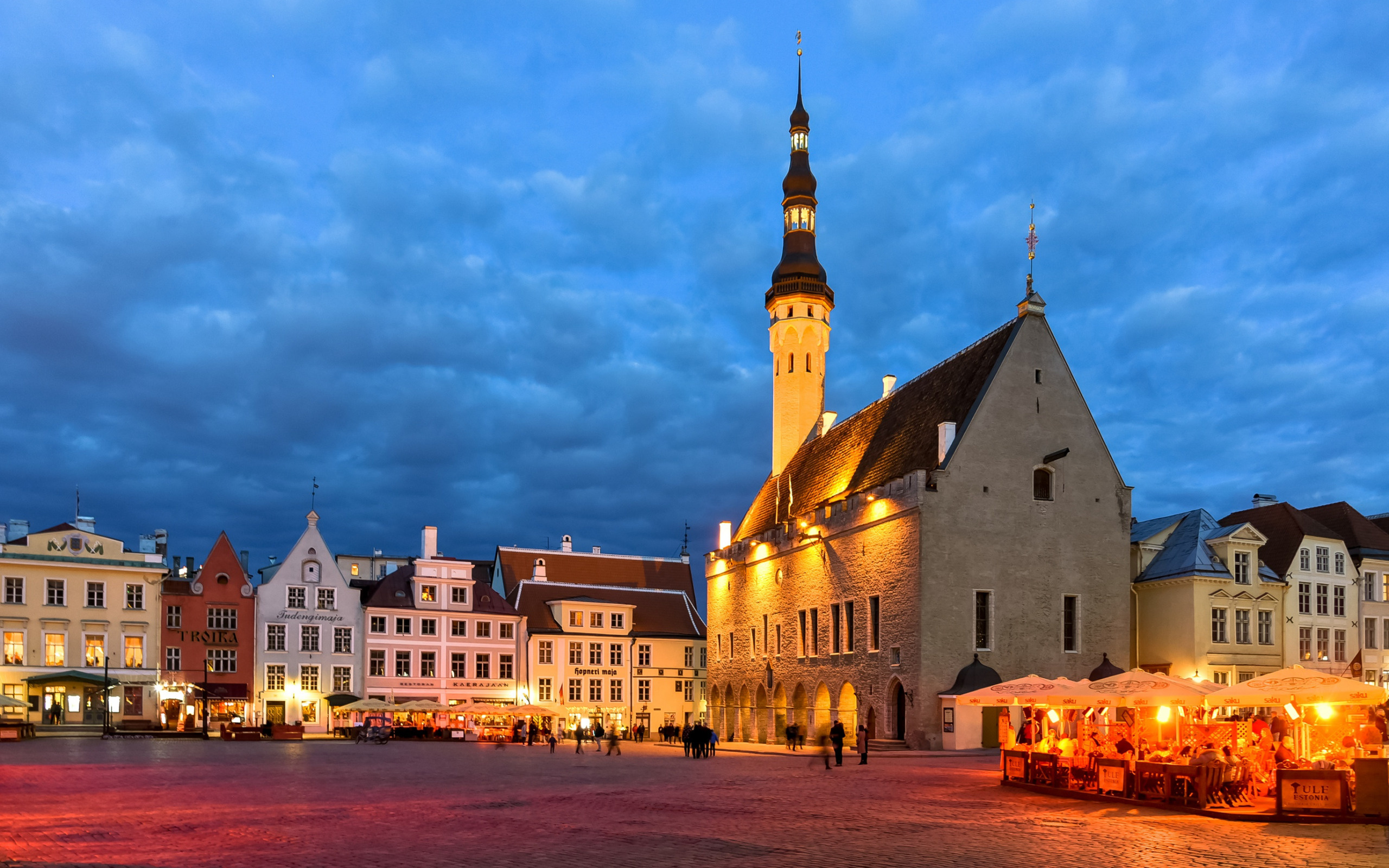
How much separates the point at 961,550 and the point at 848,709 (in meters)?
9.36

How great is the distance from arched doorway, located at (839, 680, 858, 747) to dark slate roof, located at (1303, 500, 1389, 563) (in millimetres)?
24520

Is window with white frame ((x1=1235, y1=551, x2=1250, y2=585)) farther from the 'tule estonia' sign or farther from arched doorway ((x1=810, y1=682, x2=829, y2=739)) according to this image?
the 'tule estonia' sign

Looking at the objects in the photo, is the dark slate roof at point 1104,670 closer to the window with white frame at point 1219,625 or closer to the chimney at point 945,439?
the window with white frame at point 1219,625

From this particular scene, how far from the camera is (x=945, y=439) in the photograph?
45.0m

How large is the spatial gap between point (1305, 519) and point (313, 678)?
47.4 metres

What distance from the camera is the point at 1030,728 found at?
25.3 m

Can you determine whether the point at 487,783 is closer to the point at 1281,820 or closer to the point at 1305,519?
the point at 1281,820

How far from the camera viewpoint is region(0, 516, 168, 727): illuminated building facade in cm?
5753

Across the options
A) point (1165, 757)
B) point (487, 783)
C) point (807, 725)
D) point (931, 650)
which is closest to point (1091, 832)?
point (1165, 757)

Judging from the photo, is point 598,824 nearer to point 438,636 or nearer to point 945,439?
point 945,439

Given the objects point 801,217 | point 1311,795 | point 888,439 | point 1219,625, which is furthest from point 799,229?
point 1311,795

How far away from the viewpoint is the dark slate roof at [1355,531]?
5669 cm

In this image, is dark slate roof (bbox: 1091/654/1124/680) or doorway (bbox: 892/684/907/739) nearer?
doorway (bbox: 892/684/907/739)

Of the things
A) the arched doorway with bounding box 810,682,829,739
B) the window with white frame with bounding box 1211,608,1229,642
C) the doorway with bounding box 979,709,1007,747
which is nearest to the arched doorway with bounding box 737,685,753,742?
the arched doorway with bounding box 810,682,829,739
